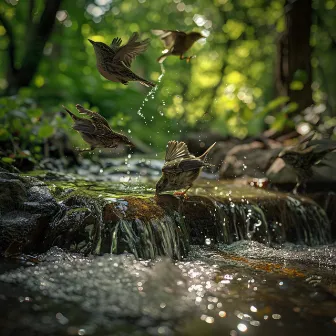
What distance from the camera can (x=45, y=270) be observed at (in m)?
3.22

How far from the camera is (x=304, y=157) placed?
5.73m

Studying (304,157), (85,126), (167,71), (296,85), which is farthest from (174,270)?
(167,71)

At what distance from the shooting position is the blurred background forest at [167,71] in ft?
27.3

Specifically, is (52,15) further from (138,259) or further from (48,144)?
(138,259)

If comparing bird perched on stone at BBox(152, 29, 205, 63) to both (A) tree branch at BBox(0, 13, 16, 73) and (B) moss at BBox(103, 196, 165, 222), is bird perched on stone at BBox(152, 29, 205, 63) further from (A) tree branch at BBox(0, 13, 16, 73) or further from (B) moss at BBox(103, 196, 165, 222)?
(A) tree branch at BBox(0, 13, 16, 73)

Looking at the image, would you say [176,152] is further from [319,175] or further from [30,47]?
[30,47]

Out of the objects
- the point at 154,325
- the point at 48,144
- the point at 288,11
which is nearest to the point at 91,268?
the point at 154,325

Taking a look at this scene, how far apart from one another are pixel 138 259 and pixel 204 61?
59.7 ft

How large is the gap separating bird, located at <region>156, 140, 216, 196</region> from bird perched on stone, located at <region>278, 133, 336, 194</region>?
1.83 metres

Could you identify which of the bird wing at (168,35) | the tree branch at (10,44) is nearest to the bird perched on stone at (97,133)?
the bird wing at (168,35)

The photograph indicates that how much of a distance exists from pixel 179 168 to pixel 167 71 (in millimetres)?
15120

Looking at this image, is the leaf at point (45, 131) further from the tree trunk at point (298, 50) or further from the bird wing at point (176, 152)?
the tree trunk at point (298, 50)

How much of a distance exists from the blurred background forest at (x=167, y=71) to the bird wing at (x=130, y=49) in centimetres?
188

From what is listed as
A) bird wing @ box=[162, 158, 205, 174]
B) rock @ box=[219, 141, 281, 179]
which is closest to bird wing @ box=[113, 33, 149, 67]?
bird wing @ box=[162, 158, 205, 174]
